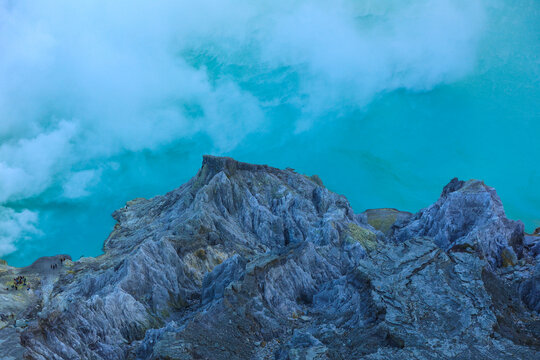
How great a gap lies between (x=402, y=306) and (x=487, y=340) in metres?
5.55

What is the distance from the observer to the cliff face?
91.2ft

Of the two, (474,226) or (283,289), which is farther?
(474,226)

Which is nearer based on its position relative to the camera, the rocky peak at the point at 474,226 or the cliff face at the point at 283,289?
the cliff face at the point at 283,289

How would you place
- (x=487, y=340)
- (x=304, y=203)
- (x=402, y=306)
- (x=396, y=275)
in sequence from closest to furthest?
1. (x=487, y=340)
2. (x=402, y=306)
3. (x=396, y=275)
4. (x=304, y=203)

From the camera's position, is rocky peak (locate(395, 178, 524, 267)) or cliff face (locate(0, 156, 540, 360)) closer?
cliff face (locate(0, 156, 540, 360))

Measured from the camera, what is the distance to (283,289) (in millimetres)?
38062

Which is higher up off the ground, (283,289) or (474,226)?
(474,226)

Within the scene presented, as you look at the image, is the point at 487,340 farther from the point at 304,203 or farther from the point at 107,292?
the point at 304,203

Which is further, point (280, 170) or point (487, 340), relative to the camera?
point (280, 170)

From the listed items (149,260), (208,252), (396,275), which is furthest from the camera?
(208,252)

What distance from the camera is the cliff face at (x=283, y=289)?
1095 inches

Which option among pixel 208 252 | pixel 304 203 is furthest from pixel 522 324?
pixel 304 203

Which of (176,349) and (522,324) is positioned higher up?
(176,349)

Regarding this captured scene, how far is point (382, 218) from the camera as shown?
8181 cm
